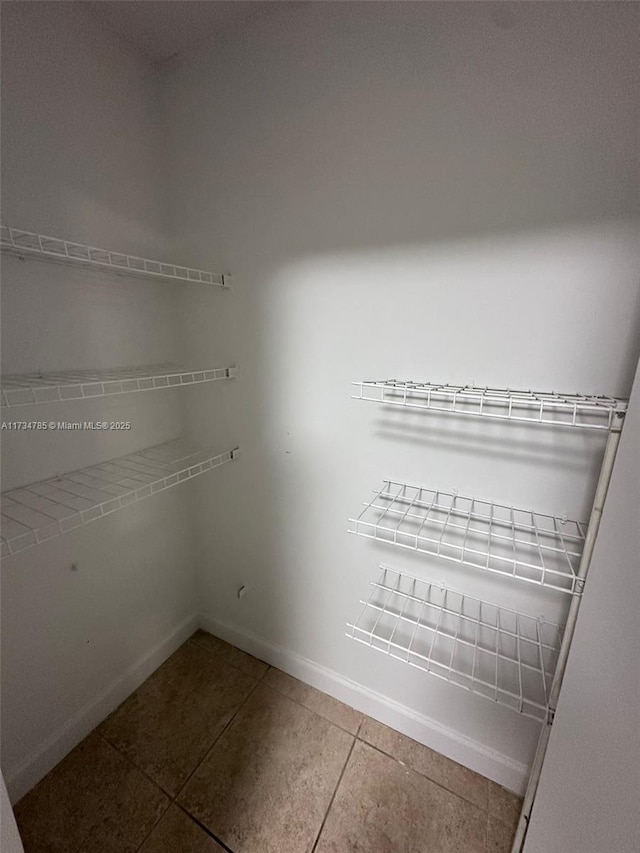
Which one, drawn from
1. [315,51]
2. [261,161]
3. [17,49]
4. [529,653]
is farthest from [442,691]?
[17,49]

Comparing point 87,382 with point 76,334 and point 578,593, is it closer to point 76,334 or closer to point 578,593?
point 76,334

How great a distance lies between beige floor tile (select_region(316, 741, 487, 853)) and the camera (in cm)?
105

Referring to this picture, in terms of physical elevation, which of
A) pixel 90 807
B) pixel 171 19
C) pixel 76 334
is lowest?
pixel 90 807

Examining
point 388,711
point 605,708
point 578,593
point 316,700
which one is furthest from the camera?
point 316,700

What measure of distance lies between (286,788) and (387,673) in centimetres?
50

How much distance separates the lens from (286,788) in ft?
3.87

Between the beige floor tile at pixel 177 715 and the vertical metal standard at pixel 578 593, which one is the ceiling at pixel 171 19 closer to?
the vertical metal standard at pixel 578 593

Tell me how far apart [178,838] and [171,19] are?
254 cm

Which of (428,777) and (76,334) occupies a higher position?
(76,334)

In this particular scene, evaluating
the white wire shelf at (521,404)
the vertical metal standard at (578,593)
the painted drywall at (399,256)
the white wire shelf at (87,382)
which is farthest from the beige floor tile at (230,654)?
the white wire shelf at (521,404)

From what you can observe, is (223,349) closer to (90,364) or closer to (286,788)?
(90,364)

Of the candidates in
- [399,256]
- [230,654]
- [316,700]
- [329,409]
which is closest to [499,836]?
[316,700]

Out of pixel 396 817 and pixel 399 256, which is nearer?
pixel 399 256

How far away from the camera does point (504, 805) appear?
1130mm
